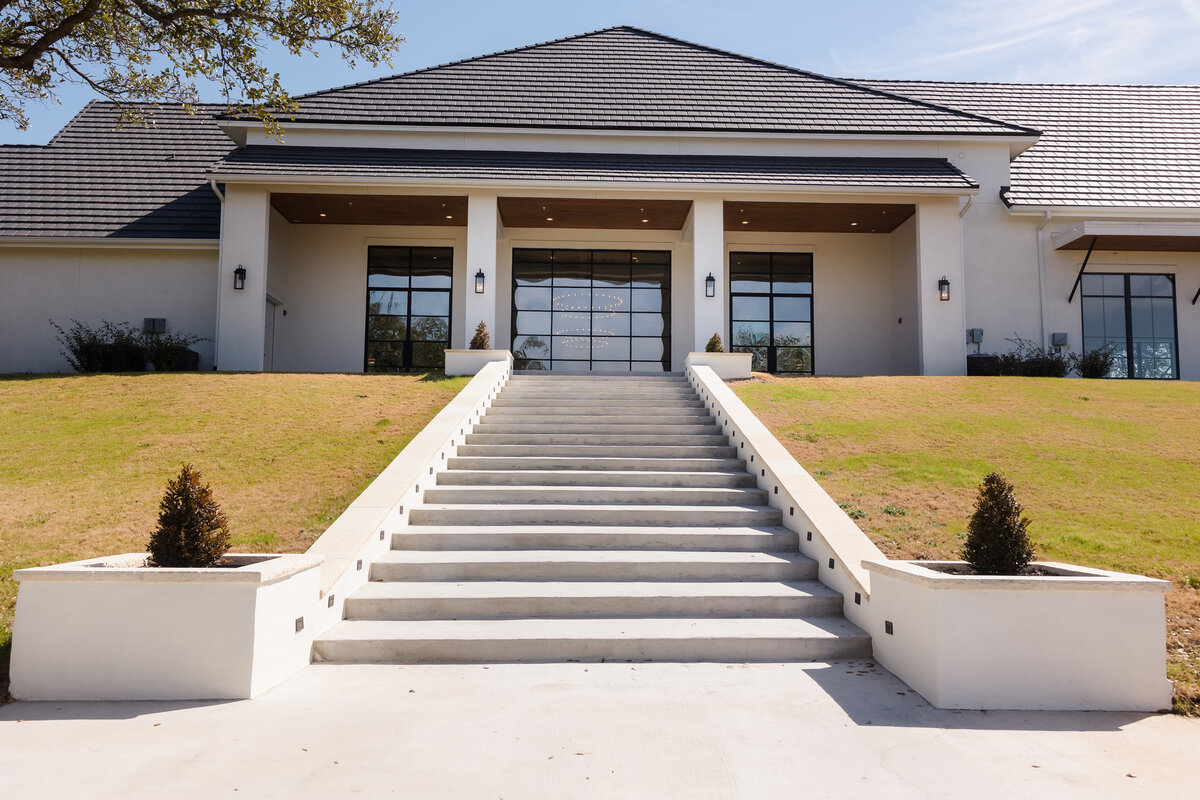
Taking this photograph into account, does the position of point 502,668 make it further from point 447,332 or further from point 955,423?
point 447,332

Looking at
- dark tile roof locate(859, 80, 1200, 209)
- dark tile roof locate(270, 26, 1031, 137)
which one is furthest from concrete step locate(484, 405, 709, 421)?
dark tile roof locate(859, 80, 1200, 209)

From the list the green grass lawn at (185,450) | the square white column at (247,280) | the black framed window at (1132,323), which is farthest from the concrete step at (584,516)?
the black framed window at (1132,323)

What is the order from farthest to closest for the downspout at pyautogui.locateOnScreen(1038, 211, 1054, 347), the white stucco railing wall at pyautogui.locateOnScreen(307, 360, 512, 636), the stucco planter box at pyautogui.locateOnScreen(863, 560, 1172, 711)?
the downspout at pyautogui.locateOnScreen(1038, 211, 1054, 347), the white stucco railing wall at pyautogui.locateOnScreen(307, 360, 512, 636), the stucco planter box at pyautogui.locateOnScreen(863, 560, 1172, 711)

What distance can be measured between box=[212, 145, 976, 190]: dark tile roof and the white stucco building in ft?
0.26

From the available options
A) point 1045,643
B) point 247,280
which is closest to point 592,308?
point 247,280

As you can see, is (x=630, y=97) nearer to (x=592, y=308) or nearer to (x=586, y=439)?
(x=592, y=308)

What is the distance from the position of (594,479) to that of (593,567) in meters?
2.16

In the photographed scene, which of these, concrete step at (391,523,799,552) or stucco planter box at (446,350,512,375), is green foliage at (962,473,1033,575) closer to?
concrete step at (391,523,799,552)

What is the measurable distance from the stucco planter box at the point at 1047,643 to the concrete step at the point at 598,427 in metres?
6.17

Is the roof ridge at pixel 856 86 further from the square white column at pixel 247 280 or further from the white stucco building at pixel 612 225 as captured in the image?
the square white column at pixel 247 280

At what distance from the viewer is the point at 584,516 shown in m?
7.74

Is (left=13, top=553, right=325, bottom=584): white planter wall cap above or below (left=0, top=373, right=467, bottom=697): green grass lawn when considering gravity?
below

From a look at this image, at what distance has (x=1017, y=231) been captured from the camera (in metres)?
18.0

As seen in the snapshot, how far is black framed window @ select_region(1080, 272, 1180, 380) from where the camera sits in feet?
60.0
